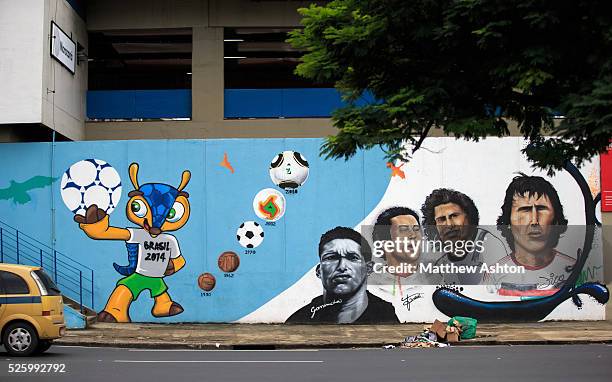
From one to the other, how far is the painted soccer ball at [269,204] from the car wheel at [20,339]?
30.3 ft

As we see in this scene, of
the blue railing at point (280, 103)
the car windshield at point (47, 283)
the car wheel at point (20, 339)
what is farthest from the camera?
the blue railing at point (280, 103)

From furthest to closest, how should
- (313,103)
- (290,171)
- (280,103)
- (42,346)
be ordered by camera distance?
(280,103), (313,103), (290,171), (42,346)

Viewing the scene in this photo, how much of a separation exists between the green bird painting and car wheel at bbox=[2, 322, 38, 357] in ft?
29.6

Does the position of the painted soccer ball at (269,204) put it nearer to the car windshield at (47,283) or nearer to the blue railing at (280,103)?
the blue railing at (280,103)

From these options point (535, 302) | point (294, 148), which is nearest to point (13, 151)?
point (294, 148)

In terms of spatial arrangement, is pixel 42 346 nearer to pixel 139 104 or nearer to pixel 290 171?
pixel 290 171

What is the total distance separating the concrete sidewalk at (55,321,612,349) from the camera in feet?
61.9

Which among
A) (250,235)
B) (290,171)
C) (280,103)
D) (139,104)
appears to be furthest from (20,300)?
(280,103)

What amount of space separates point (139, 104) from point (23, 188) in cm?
508

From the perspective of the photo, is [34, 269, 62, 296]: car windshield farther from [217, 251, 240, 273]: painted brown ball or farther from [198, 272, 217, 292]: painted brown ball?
[217, 251, 240, 273]: painted brown ball

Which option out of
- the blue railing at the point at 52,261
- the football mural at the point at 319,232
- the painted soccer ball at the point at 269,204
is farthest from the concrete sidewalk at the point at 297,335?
the painted soccer ball at the point at 269,204

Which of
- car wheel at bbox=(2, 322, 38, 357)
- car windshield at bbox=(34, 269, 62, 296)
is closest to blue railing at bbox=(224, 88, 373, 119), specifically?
car windshield at bbox=(34, 269, 62, 296)

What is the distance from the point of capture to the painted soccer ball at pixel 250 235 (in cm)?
2316

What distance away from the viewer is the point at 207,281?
23.1m
